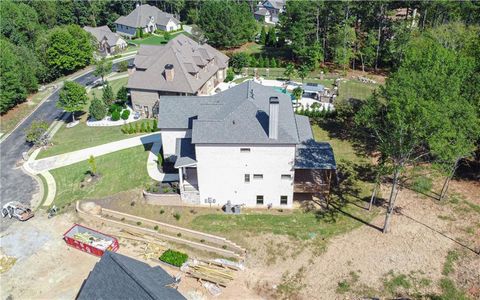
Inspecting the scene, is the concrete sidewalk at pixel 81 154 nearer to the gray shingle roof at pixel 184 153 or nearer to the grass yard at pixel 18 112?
the gray shingle roof at pixel 184 153

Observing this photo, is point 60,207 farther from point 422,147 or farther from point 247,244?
point 422,147

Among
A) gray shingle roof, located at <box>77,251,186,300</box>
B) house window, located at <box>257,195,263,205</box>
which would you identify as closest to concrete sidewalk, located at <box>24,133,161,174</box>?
house window, located at <box>257,195,263,205</box>

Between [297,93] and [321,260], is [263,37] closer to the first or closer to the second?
[297,93]

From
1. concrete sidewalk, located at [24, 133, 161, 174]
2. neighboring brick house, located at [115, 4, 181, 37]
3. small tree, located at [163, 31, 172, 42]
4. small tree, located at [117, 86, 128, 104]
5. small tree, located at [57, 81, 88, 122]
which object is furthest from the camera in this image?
neighboring brick house, located at [115, 4, 181, 37]

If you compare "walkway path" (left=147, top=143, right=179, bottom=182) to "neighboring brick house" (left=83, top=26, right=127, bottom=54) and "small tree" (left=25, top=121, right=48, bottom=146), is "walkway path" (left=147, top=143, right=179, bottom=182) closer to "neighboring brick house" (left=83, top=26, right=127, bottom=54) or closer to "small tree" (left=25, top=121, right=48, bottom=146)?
"small tree" (left=25, top=121, right=48, bottom=146)

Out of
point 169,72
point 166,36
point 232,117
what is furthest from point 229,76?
point 166,36

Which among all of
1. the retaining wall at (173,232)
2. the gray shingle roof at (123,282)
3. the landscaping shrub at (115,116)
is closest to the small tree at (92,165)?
the retaining wall at (173,232)
